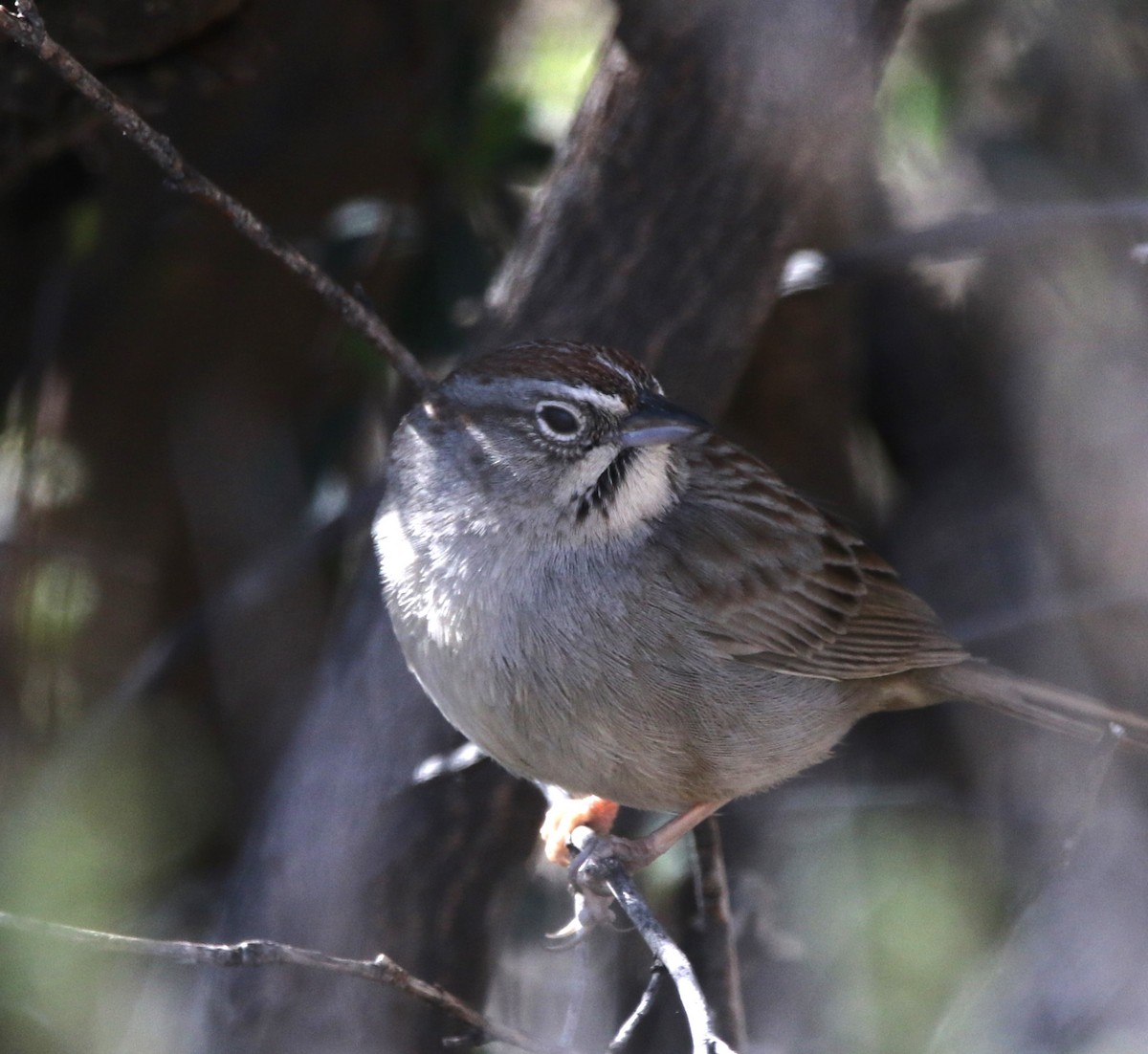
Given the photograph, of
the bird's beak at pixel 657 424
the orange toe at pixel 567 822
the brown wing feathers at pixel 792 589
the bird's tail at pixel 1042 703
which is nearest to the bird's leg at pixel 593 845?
the orange toe at pixel 567 822

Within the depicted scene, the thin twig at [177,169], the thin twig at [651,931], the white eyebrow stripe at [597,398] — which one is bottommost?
the thin twig at [651,931]

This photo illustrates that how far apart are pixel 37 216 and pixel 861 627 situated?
3.18 m

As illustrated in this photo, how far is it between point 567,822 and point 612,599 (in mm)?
957

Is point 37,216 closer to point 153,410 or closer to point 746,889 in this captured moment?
point 153,410

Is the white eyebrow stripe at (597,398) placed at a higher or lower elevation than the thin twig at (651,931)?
higher

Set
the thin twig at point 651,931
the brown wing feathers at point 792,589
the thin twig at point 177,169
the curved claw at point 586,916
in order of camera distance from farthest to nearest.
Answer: the brown wing feathers at point 792,589, the curved claw at point 586,916, the thin twig at point 177,169, the thin twig at point 651,931

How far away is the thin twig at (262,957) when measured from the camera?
7.39ft

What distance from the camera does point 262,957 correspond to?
2439mm

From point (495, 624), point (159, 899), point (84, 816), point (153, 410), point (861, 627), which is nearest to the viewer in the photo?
point (495, 624)

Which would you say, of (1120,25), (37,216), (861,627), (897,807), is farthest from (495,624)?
(1120,25)

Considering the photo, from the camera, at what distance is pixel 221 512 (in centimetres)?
564

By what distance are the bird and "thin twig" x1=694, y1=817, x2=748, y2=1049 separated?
0.10m

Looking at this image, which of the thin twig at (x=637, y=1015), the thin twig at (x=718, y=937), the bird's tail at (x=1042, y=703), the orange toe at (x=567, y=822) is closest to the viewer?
the thin twig at (x=637, y=1015)

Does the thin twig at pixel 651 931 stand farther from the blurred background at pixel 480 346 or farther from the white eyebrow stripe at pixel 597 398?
the white eyebrow stripe at pixel 597 398
